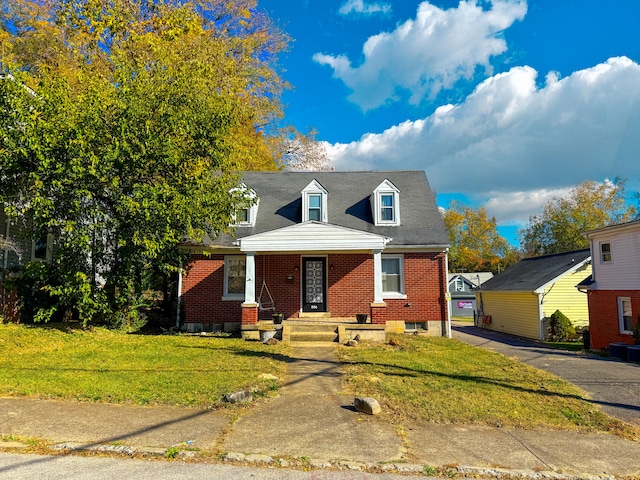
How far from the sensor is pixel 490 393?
7324mm

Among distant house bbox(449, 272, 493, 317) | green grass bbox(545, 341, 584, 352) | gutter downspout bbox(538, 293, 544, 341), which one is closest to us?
green grass bbox(545, 341, 584, 352)

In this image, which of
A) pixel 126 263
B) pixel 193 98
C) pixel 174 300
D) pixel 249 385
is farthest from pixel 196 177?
pixel 249 385

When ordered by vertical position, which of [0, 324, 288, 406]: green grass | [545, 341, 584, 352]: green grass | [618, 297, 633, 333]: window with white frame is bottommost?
[545, 341, 584, 352]: green grass

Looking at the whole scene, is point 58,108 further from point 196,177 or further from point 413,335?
point 413,335

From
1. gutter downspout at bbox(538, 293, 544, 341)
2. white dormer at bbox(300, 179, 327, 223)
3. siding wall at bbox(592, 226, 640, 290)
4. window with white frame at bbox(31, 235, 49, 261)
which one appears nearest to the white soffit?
white dormer at bbox(300, 179, 327, 223)

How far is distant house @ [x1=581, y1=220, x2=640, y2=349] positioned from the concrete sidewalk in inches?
501

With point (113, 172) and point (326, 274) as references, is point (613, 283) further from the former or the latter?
point (113, 172)

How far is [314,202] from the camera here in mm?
16766

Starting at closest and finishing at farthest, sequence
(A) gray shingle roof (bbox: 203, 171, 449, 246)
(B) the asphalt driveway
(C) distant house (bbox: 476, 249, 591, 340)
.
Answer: (B) the asphalt driveway
(A) gray shingle roof (bbox: 203, 171, 449, 246)
(C) distant house (bbox: 476, 249, 591, 340)

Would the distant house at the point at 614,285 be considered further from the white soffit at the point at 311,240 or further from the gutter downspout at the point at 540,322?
the white soffit at the point at 311,240

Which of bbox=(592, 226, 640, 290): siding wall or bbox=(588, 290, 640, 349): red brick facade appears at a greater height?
bbox=(592, 226, 640, 290): siding wall

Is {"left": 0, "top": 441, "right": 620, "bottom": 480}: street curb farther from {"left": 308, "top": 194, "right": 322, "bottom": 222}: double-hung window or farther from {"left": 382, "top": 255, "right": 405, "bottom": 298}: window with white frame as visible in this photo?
{"left": 308, "top": 194, "right": 322, "bottom": 222}: double-hung window

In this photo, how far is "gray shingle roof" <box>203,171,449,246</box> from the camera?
16.0 metres

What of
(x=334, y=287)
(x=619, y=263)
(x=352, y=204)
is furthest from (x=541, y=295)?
(x=334, y=287)
